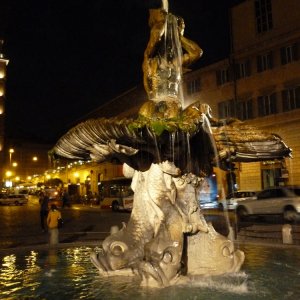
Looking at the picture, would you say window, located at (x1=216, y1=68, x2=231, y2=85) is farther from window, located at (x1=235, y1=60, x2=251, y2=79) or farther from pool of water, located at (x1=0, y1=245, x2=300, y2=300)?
pool of water, located at (x1=0, y1=245, x2=300, y2=300)

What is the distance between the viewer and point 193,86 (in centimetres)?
4038

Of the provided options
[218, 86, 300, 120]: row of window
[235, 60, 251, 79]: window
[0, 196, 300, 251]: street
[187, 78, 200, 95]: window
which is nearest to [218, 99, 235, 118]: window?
[218, 86, 300, 120]: row of window

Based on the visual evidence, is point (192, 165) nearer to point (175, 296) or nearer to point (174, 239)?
point (174, 239)

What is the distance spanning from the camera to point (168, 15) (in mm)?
7547

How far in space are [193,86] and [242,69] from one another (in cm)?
616

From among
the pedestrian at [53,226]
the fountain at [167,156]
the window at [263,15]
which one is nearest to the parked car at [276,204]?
the pedestrian at [53,226]

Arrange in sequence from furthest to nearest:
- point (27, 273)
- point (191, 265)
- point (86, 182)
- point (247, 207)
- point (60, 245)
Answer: point (86, 182)
point (247, 207)
point (60, 245)
point (27, 273)
point (191, 265)

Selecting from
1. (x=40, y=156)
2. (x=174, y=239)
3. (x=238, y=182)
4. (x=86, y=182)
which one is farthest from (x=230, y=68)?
(x=40, y=156)

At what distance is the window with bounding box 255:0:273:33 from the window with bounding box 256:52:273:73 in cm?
205

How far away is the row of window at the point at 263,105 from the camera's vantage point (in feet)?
102

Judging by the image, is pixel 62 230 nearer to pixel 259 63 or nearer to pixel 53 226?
pixel 53 226

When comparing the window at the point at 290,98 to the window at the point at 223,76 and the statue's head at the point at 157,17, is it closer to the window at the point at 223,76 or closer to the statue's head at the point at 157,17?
the window at the point at 223,76

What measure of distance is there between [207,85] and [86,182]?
2449cm

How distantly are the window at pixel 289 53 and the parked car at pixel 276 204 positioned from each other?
1311 centimetres
